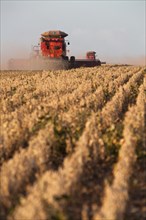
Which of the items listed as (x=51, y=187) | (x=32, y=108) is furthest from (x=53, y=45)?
(x=51, y=187)

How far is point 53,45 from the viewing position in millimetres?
27922

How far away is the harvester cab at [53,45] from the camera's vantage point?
Result: 27.9 meters

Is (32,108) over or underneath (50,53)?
underneath

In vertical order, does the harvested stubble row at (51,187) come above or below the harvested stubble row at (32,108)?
below

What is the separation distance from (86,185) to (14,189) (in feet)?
2.98

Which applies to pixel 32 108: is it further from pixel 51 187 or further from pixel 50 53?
pixel 50 53

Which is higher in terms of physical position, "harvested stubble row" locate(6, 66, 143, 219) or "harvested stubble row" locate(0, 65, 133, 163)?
"harvested stubble row" locate(0, 65, 133, 163)

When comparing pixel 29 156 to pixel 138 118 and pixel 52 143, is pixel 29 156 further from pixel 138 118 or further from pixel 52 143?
pixel 138 118

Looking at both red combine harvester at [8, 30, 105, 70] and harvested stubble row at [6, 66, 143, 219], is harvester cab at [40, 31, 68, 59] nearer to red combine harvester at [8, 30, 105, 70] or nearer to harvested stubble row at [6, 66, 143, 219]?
red combine harvester at [8, 30, 105, 70]

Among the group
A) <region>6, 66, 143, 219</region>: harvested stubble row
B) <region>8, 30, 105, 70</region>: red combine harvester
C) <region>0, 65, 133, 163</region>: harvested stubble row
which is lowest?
<region>6, 66, 143, 219</region>: harvested stubble row

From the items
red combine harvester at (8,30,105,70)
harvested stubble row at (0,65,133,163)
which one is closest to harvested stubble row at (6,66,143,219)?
harvested stubble row at (0,65,133,163)

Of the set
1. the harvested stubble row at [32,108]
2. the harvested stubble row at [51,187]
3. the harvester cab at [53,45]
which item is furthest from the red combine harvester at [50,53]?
the harvested stubble row at [51,187]

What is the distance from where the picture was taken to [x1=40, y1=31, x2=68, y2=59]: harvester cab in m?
27.9

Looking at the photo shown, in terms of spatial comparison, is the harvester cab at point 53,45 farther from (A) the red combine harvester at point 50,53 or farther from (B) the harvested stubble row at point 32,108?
(B) the harvested stubble row at point 32,108
